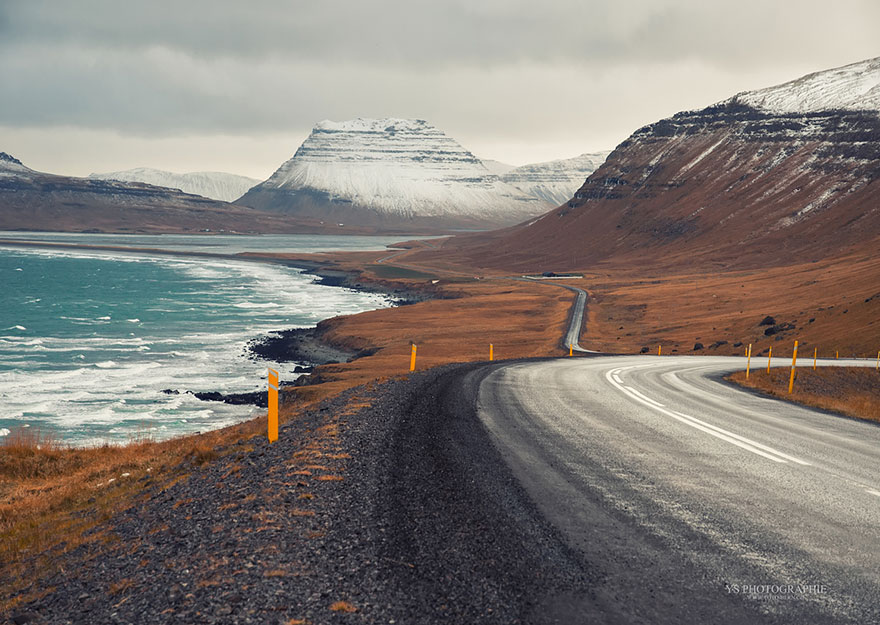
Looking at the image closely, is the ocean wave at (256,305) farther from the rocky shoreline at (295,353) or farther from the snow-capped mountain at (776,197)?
the snow-capped mountain at (776,197)

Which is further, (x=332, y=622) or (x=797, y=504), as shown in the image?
(x=797, y=504)

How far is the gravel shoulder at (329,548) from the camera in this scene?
597 centimetres

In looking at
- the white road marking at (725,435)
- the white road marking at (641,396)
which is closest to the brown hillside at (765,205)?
the white road marking at (641,396)

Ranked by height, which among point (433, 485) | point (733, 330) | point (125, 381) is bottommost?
point (125, 381)

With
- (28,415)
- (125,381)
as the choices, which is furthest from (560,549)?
(125,381)

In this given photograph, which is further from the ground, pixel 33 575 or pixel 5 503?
pixel 33 575

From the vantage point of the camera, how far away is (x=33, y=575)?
8578 mm

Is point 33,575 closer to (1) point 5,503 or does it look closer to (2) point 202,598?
(2) point 202,598

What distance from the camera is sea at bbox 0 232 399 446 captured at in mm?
41250

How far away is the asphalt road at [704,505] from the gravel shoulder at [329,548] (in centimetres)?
46

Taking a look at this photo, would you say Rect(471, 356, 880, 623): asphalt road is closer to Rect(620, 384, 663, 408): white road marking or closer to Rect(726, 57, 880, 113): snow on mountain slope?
Rect(620, 384, 663, 408): white road marking

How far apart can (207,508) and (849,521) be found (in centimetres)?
759

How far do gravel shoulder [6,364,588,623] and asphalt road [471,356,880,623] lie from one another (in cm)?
46

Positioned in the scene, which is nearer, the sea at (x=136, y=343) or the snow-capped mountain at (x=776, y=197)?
the sea at (x=136, y=343)
